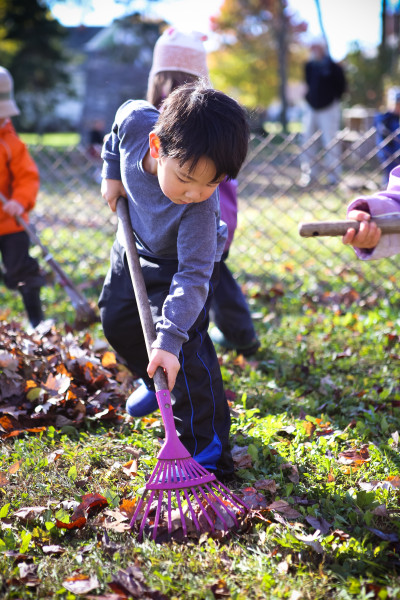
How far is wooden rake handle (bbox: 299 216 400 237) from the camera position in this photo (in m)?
1.92

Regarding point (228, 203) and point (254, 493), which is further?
point (228, 203)

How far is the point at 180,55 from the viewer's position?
2.92m

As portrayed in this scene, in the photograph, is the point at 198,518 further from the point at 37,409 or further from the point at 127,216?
the point at 127,216

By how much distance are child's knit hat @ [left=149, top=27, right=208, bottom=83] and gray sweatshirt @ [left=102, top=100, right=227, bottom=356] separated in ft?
1.75

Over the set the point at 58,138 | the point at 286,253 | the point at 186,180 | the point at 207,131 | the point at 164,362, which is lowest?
the point at 58,138

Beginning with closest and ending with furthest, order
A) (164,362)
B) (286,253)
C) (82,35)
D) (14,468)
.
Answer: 1. (164,362)
2. (14,468)
3. (286,253)
4. (82,35)

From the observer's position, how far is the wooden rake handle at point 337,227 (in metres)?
1.92

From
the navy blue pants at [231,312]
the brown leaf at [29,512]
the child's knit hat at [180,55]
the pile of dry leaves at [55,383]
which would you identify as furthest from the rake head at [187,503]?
the child's knit hat at [180,55]

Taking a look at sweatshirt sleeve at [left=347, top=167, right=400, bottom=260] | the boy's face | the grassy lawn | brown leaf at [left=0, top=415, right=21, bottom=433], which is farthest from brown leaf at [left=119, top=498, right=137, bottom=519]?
sweatshirt sleeve at [left=347, top=167, right=400, bottom=260]

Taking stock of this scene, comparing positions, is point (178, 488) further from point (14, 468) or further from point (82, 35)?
point (82, 35)

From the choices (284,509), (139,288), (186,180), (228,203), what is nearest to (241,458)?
(284,509)

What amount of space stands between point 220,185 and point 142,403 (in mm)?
1224

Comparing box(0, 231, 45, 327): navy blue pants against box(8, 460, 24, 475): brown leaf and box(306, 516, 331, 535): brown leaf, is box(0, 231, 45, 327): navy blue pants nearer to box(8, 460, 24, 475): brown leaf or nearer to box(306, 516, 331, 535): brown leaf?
box(8, 460, 24, 475): brown leaf

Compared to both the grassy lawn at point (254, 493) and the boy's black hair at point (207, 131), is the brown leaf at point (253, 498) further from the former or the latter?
the boy's black hair at point (207, 131)
